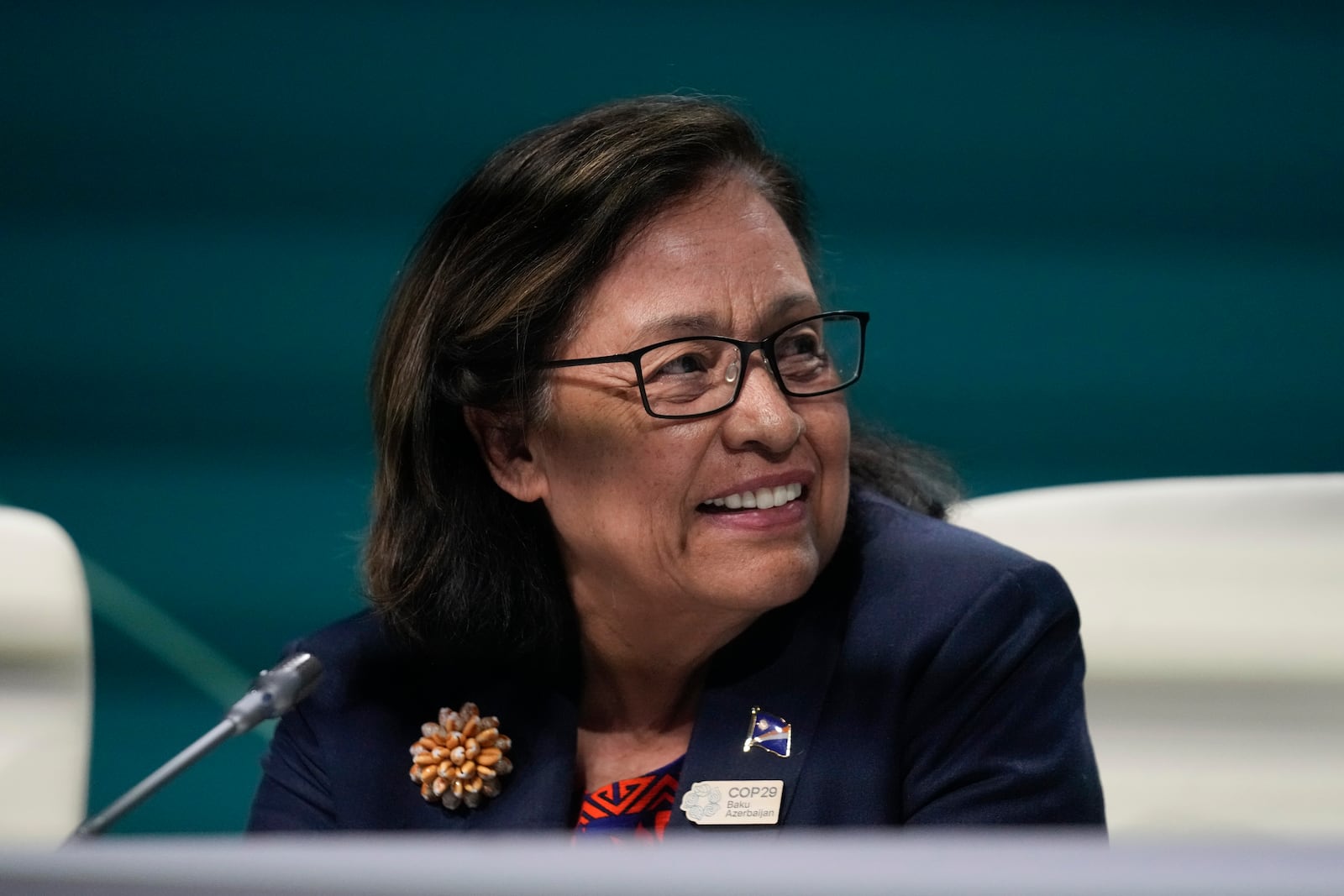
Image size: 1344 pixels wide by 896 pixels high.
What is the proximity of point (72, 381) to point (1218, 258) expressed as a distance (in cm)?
221

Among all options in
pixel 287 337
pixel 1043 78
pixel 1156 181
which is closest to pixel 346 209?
pixel 287 337

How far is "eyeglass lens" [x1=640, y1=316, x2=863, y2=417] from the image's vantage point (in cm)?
157

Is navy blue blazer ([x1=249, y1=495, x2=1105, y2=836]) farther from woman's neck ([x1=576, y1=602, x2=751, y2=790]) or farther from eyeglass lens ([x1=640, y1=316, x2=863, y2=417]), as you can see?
eyeglass lens ([x1=640, y1=316, x2=863, y2=417])

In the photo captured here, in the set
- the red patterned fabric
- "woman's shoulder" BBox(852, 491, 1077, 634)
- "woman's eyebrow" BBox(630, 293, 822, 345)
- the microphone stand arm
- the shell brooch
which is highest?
"woman's eyebrow" BBox(630, 293, 822, 345)

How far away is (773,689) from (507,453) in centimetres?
41

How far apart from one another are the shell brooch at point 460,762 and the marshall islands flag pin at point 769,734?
284 millimetres

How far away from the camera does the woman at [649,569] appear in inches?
61.6

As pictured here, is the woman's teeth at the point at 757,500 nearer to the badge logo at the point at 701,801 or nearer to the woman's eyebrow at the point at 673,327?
the woman's eyebrow at the point at 673,327

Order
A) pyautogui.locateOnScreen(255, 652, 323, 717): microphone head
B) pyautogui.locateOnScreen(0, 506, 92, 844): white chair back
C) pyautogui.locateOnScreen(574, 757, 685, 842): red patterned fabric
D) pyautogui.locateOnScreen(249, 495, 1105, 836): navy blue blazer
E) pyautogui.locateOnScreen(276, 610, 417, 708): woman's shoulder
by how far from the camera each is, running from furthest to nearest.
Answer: pyautogui.locateOnScreen(0, 506, 92, 844): white chair back → pyautogui.locateOnScreen(276, 610, 417, 708): woman's shoulder → pyautogui.locateOnScreen(574, 757, 685, 842): red patterned fabric → pyautogui.locateOnScreen(249, 495, 1105, 836): navy blue blazer → pyautogui.locateOnScreen(255, 652, 323, 717): microphone head

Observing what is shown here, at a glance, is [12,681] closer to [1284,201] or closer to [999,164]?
[999,164]

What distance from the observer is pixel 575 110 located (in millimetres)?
2740

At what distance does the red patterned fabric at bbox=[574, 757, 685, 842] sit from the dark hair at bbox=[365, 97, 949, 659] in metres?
0.19

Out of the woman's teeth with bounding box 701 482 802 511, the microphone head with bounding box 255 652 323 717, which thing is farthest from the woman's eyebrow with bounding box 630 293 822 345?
the microphone head with bounding box 255 652 323 717

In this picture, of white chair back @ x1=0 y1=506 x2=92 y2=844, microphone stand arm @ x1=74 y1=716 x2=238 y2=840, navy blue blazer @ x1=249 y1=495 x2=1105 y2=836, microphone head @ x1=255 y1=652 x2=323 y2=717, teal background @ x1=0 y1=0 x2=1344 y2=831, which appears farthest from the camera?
teal background @ x1=0 y1=0 x2=1344 y2=831
